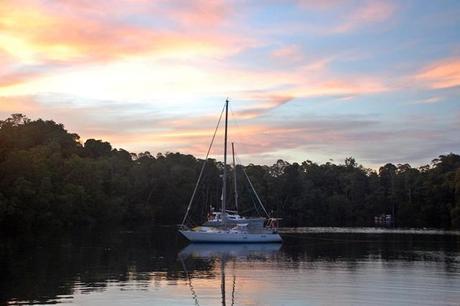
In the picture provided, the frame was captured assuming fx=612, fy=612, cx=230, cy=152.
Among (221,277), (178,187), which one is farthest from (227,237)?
(178,187)

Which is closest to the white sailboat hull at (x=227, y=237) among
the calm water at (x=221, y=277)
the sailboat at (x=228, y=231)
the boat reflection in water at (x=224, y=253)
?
the sailboat at (x=228, y=231)

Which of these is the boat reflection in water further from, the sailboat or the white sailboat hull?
the sailboat

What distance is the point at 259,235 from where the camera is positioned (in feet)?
228

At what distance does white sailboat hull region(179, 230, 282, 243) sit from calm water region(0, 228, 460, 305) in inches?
472

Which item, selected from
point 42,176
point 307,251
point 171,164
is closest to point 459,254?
point 307,251

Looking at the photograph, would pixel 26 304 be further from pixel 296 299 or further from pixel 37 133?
pixel 37 133

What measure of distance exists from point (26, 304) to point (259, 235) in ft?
155

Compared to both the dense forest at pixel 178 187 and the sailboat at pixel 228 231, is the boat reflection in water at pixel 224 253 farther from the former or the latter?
the dense forest at pixel 178 187

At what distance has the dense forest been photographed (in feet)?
330

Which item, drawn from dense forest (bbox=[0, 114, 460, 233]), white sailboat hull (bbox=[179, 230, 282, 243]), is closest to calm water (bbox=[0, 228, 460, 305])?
white sailboat hull (bbox=[179, 230, 282, 243])

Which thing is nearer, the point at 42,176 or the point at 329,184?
the point at 42,176

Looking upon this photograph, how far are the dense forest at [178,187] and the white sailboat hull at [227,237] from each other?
30428 mm

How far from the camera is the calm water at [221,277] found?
26.8 meters

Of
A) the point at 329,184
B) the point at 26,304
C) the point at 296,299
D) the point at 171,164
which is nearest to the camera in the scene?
the point at 26,304
